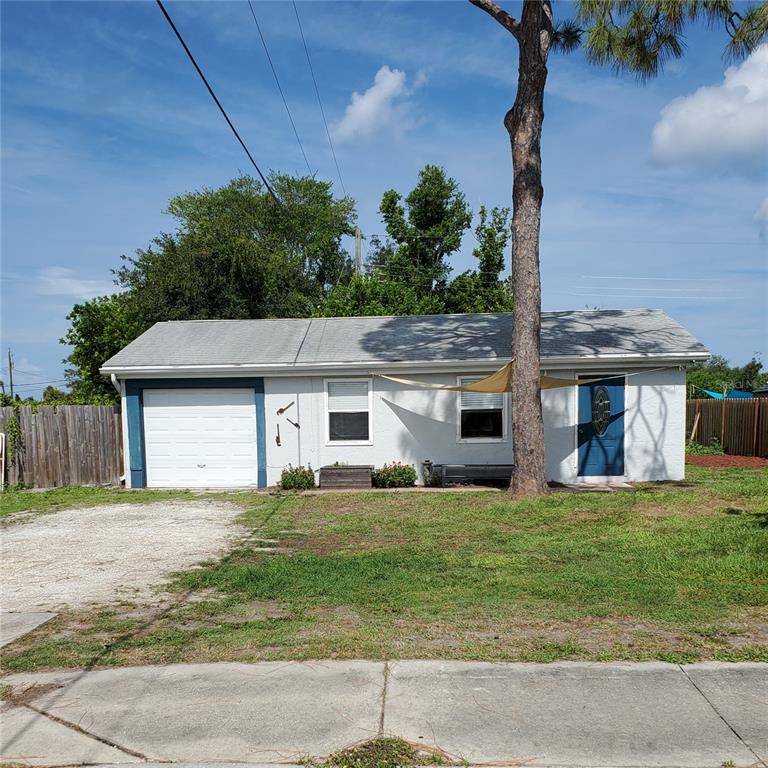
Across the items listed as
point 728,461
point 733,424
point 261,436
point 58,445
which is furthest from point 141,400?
point 733,424

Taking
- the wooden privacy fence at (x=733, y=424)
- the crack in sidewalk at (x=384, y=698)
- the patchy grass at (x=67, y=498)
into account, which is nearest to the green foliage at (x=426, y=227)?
the wooden privacy fence at (x=733, y=424)

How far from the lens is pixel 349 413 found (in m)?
14.5

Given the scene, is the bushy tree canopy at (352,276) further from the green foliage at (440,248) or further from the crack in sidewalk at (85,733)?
the crack in sidewalk at (85,733)

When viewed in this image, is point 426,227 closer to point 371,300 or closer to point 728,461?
point 371,300

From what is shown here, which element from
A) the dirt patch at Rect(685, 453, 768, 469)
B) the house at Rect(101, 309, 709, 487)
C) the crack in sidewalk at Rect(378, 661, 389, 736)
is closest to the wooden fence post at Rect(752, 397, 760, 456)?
the dirt patch at Rect(685, 453, 768, 469)

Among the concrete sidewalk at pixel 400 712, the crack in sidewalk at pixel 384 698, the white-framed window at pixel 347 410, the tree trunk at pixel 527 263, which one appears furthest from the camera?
the white-framed window at pixel 347 410

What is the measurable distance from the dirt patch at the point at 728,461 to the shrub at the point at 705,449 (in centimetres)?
53

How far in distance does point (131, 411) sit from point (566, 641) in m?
12.0

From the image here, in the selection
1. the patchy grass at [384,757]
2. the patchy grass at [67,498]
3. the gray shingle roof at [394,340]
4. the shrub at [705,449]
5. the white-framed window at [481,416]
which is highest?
the gray shingle roof at [394,340]

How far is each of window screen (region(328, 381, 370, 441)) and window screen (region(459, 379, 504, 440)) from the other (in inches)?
80.4

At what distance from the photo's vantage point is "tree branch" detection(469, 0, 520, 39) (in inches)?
467

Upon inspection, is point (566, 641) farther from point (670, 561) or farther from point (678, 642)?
point (670, 561)

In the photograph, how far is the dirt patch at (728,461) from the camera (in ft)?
56.1

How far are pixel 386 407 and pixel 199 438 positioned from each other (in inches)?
162
